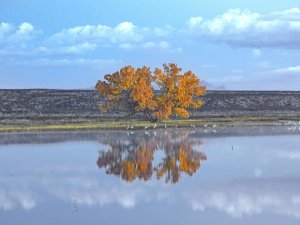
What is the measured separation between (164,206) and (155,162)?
1076 centimetres

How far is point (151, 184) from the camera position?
21.7m

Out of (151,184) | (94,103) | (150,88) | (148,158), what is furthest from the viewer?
(94,103)

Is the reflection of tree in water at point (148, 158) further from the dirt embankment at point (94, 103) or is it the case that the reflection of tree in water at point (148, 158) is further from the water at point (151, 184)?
the dirt embankment at point (94, 103)

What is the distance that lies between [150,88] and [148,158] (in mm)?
38837

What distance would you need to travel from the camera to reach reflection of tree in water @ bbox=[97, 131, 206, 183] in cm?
2483

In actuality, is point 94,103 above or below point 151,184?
above

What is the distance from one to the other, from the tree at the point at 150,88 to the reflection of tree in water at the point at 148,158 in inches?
986

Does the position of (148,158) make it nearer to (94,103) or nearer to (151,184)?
(151,184)

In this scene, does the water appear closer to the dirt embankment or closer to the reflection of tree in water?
the reflection of tree in water

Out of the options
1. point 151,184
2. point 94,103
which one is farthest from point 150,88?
point 151,184

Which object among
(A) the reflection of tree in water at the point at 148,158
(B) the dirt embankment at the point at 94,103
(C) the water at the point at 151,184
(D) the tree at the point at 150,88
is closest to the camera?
(C) the water at the point at 151,184

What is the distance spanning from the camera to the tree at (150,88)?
67.9m

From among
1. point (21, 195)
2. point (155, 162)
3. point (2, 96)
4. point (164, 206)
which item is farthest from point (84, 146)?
point (2, 96)

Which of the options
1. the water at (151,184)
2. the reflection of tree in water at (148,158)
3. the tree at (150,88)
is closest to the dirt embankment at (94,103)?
the tree at (150,88)
